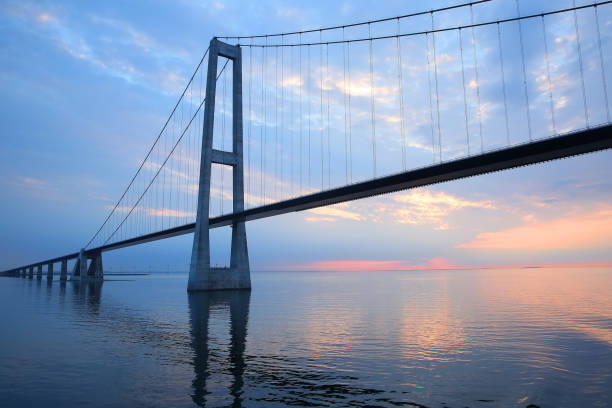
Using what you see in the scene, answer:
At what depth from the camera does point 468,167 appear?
27297mm

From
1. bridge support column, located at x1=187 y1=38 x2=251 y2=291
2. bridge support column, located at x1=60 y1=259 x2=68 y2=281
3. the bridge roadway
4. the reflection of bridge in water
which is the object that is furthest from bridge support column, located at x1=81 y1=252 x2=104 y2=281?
the reflection of bridge in water

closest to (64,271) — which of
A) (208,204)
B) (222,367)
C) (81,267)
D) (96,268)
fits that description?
(96,268)

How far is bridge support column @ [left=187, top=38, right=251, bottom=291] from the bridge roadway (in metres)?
6.35

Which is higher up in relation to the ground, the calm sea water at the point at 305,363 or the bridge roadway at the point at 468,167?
the bridge roadway at the point at 468,167

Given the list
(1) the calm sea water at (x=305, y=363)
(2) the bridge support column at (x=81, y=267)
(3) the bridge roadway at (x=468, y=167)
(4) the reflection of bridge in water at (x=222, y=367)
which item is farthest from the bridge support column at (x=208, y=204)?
(2) the bridge support column at (x=81, y=267)

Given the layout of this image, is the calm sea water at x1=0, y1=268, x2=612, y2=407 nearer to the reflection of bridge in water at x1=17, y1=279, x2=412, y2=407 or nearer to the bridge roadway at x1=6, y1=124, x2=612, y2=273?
the reflection of bridge in water at x1=17, y1=279, x2=412, y2=407

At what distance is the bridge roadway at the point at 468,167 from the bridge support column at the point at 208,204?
6.35 m

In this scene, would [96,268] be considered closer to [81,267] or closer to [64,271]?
[81,267]

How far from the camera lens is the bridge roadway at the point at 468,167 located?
75.3ft

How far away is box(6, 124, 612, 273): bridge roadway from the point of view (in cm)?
2295

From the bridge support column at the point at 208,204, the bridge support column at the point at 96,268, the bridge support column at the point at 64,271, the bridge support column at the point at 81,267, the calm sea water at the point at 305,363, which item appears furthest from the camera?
the bridge support column at the point at 64,271

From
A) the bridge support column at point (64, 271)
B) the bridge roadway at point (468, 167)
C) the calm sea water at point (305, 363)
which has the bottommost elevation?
the calm sea water at point (305, 363)

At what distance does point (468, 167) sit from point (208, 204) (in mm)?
28422

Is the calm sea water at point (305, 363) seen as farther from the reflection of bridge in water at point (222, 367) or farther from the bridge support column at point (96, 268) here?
the bridge support column at point (96, 268)
